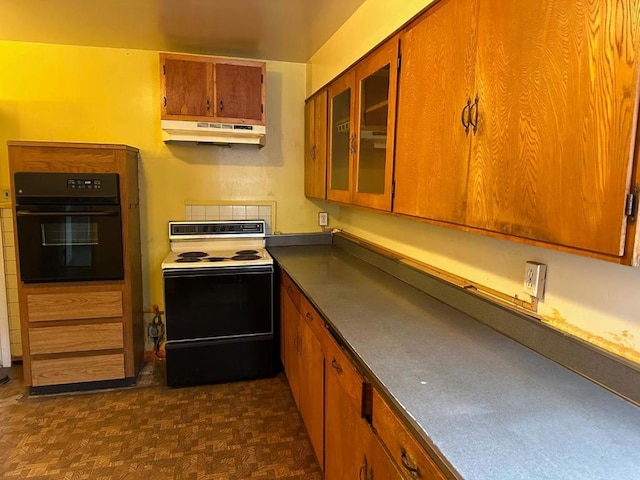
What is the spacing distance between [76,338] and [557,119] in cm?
294


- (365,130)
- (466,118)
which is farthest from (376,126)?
(466,118)

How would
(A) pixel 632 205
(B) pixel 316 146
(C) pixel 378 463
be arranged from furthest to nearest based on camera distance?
(B) pixel 316 146 < (C) pixel 378 463 < (A) pixel 632 205

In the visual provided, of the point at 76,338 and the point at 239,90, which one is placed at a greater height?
the point at 239,90

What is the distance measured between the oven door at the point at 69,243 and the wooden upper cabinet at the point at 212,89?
2.70 ft

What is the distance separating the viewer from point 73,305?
8.80 ft

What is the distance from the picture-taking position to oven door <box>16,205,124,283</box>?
102 inches

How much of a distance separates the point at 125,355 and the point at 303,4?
8.18 feet

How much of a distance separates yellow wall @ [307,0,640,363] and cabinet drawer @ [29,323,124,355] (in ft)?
6.13

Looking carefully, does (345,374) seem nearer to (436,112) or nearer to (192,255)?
(436,112)

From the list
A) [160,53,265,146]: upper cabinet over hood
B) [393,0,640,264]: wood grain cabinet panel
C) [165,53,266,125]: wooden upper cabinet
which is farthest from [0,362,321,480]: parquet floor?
[165,53,266,125]: wooden upper cabinet

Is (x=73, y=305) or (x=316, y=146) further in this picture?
(x=316, y=146)

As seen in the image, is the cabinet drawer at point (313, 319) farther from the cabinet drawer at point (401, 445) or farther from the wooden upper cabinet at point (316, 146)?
the wooden upper cabinet at point (316, 146)

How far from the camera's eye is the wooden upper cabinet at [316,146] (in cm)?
281

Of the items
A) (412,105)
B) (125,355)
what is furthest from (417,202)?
(125,355)
